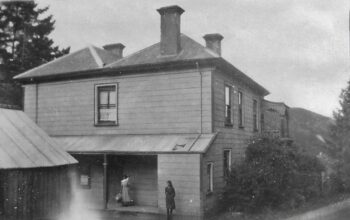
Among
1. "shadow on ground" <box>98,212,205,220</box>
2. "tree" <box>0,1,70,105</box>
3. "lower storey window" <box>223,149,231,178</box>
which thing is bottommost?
"shadow on ground" <box>98,212,205,220</box>

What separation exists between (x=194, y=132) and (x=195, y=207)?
333 centimetres

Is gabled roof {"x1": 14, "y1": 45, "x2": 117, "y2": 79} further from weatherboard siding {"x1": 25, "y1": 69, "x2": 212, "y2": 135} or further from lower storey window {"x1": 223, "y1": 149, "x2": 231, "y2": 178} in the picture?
lower storey window {"x1": 223, "y1": 149, "x2": 231, "y2": 178}

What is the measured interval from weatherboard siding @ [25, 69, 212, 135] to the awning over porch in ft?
1.28

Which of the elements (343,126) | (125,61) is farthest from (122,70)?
(343,126)

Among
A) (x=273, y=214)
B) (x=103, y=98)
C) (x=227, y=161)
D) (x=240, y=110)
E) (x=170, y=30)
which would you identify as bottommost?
(x=273, y=214)

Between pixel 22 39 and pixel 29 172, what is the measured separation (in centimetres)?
2829

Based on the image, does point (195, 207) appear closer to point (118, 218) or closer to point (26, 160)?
point (118, 218)

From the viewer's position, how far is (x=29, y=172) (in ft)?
40.6

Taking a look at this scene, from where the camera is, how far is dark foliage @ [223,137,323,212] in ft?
55.7

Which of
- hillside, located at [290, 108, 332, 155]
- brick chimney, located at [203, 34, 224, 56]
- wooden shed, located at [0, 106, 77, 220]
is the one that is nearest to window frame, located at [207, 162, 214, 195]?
wooden shed, located at [0, 106, 77, 220]

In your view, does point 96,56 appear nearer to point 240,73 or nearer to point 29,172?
point 240,73

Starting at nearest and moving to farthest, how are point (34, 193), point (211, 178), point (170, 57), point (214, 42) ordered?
point (34, 193) < point (211, 178) < point (170, 57) < point (214, 42)

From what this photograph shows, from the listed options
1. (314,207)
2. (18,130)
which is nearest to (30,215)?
(18,130)

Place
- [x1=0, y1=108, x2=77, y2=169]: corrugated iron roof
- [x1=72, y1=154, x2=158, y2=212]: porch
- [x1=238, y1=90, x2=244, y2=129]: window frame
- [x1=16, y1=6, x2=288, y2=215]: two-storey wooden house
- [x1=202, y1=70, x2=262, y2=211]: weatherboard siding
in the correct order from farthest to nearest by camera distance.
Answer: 1. [x1=238, y1=90, x2=244, y2=129]: window frame
2. [x1=72, y1=154, x2=158, y2=212]: porch
3. [x1=202, y1=70, x2=262, y2=211]: weatherboard siding
4. [x1=16, y1=6, x2=288, y2=215]: two-storey wooden house
5. [x1=0, y1=108, x2=77, y2=169]: corrugated iron roof
